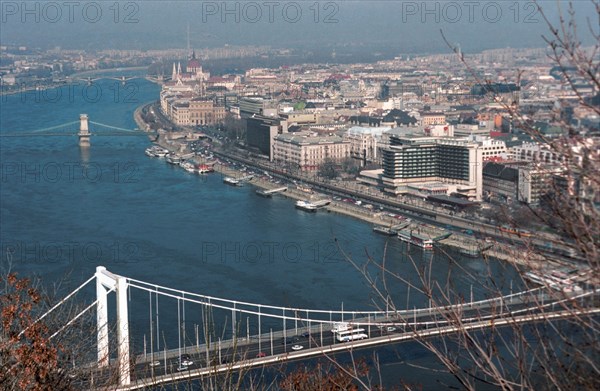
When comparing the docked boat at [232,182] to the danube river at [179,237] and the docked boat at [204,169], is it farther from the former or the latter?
the docked boat at [204,169]

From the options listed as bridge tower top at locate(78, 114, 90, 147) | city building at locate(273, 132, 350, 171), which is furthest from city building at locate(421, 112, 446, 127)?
bridge tower top at locate(78, 114, 90, 147)

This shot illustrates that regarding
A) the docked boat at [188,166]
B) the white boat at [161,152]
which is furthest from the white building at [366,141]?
the white boat at [161,152]

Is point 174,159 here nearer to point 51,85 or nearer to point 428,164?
point 428,164

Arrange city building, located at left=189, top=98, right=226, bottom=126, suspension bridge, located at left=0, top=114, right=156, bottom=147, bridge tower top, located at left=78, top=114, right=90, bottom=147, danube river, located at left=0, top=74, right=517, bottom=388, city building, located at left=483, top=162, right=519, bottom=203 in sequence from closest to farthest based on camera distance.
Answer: danube river, located at left=0, top=74, right=517, bottom=388 < city building, located at left=483, top=162, right=519, bottom=203 < bridge tower top, located at left=78, top=114, right=90, bottom=147 < suspension bridge, located at left=0, top=114, right=156, bottom=147 < city building, located at left=189, top=98, right=226, bottom=126

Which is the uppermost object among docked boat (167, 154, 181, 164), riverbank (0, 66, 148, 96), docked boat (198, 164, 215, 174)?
riverbank (0, 66, 148, 96)

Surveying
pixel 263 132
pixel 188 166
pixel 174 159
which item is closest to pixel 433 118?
pixel 263 132

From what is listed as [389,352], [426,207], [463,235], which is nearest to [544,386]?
[389,352]

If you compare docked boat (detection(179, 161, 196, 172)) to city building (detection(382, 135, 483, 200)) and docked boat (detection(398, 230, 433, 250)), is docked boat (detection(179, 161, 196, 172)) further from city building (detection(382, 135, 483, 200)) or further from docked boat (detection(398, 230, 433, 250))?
docked boat (detection(398, 230, 433, 250))
